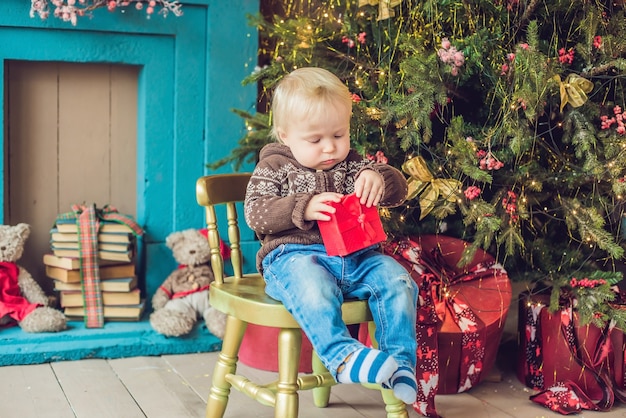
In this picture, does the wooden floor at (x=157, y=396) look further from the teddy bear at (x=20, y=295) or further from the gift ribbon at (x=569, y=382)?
the teddy bear at (x=20, y=295)

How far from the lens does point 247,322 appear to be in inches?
75.3

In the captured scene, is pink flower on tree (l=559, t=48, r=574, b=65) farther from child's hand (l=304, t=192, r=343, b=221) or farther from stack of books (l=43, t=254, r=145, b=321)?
stack of books (l=43, t=254, r=145, b=321)

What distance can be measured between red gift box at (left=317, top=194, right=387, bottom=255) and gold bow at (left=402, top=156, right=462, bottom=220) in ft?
1.43

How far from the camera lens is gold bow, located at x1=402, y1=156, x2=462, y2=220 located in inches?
86.5

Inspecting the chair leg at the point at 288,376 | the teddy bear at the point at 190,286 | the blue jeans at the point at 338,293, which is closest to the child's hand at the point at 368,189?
the blue jeans at the point at 338,293

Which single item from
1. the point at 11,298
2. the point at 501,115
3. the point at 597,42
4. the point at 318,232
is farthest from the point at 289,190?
the point at 11,298

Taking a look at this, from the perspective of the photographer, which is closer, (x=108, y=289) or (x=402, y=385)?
(x=402, y=385)

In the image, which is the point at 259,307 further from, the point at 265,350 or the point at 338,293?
the point at 265,350

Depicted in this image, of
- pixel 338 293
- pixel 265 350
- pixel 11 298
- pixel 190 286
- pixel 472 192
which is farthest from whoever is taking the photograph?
pixel 190 286

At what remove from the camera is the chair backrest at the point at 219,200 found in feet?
6.52

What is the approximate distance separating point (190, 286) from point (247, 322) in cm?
86

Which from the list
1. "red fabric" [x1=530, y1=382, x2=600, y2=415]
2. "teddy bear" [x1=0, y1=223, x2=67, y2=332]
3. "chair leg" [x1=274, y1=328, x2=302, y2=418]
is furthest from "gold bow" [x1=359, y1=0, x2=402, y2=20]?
"teddy bear" [x1=0, y1=223, x2=67, y2=332]

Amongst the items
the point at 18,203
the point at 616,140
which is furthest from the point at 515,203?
the point at 18,203

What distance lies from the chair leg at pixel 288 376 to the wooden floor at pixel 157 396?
1.35ft
